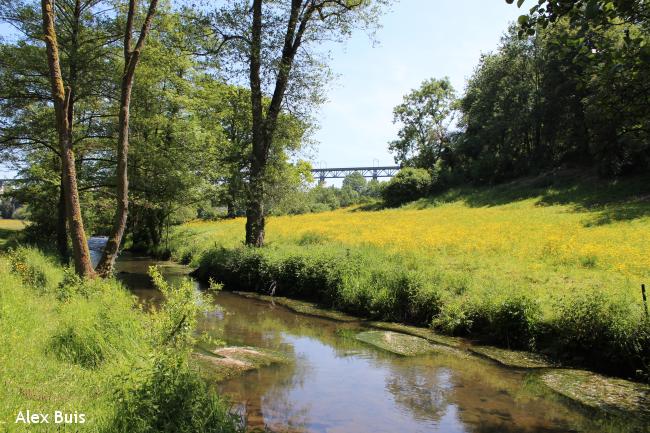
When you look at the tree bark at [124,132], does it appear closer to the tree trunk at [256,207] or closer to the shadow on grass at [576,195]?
the tree trunk at [256,207]

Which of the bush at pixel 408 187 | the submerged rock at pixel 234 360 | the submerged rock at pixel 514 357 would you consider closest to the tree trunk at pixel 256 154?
the submerged rock at pixel 234 360

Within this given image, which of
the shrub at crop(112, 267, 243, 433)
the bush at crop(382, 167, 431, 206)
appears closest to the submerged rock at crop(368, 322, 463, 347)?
the shrub at crop(112, 267, 243, 433)

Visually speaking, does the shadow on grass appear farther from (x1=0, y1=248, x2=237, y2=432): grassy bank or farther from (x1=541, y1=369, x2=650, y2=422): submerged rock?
(x1=0, y1=248, x2=237, y2=432): grassy bank

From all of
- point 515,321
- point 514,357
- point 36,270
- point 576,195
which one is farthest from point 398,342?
point 576,195

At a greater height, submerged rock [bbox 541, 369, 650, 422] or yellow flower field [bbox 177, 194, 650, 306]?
yellow flower field [bbox 177, 194, 650, 306]

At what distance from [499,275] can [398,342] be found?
4.74 meters

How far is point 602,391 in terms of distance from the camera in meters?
8.52

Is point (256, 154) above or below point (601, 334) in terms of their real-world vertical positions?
above

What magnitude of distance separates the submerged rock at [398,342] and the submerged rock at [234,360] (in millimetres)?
2444

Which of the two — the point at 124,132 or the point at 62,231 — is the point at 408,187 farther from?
the point at 124,132

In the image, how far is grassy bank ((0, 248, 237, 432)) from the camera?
196 inches

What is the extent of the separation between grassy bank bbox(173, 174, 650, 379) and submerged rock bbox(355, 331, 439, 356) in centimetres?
113

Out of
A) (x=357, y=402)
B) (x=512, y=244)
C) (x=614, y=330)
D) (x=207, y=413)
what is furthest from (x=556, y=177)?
(x=207, y=413)

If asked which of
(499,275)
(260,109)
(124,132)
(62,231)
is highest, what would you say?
(260,109)
